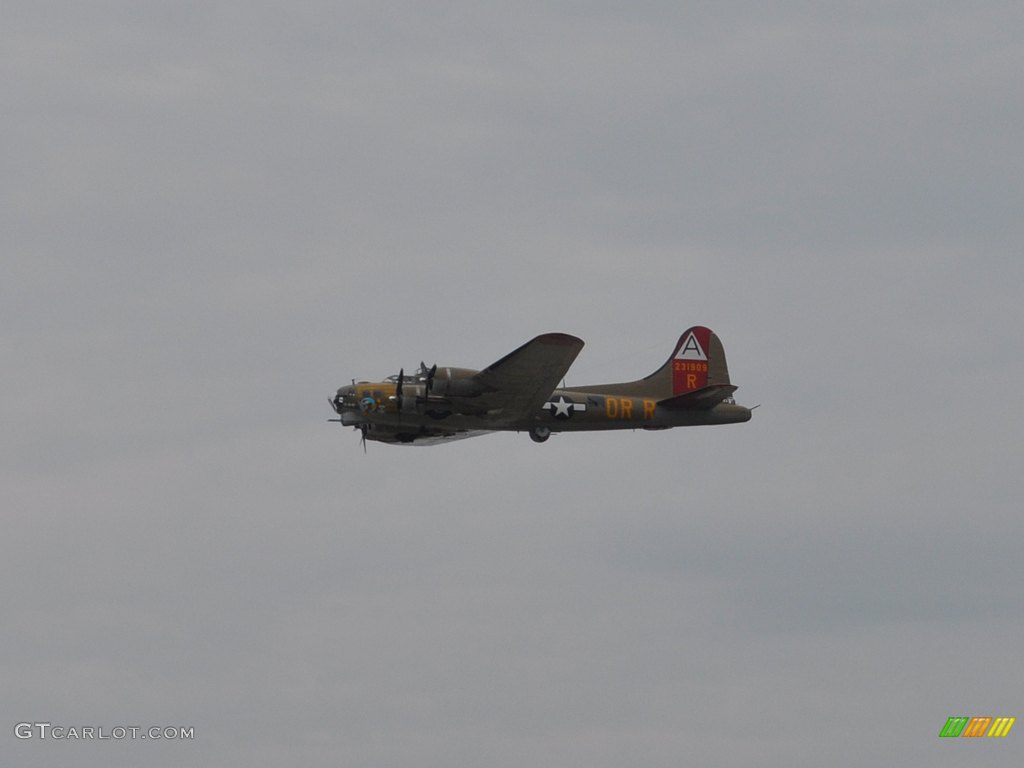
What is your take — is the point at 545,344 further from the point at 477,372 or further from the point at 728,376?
the point at 728,376

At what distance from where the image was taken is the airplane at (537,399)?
51188 mm

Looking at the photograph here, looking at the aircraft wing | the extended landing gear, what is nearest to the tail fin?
the extended landing gear

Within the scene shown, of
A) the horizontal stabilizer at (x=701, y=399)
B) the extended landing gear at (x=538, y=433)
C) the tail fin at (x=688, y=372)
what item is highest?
the tail fin at (x=688, y=372)

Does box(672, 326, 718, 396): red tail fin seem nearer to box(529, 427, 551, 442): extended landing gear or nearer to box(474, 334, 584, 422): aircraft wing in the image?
box(529, 427, 551, 442): extended landing gear

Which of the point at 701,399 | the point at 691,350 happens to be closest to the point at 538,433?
the point at 701,399

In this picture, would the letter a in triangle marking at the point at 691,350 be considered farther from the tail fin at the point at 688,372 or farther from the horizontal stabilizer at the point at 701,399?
the horizontal stabilizer at the point at 701,399

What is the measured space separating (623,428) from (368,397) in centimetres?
916

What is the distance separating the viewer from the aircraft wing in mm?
49719

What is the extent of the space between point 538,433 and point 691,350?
7.04 metres

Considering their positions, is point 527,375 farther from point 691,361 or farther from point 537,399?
point 691,361

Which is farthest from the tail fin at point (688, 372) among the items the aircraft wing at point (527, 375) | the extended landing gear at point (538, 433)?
the aircraft wing at point (527, 375)

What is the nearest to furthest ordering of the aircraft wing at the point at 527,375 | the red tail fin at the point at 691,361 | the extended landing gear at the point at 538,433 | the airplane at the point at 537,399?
the aircraft wing at the point at 527,375 → the airplane at the point at 537,399 → the extended landing gear at the point at 538,433 → the red tail fin at the point at 691,361

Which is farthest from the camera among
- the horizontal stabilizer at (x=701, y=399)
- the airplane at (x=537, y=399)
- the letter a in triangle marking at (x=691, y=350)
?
the letter a in triangle marking at (x=691, y=350)

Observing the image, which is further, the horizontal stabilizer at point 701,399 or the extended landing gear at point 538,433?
the horizontal stabilizer at point 701,399
